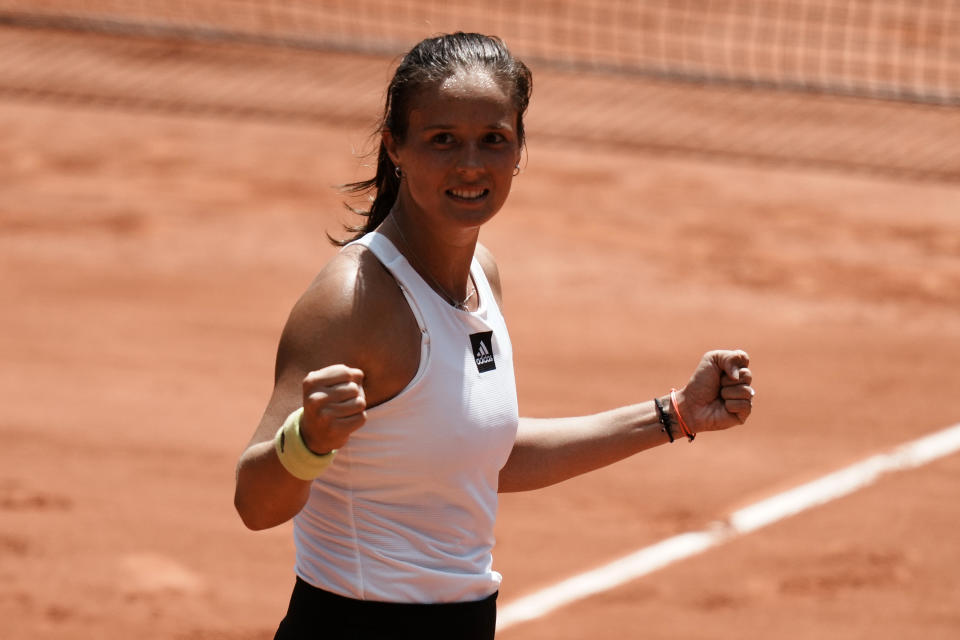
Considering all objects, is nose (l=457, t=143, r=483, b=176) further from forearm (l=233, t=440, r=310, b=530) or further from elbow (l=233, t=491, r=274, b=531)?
elbow (l=233, t=491, r=274, b=531)

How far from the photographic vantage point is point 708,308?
31.4ft

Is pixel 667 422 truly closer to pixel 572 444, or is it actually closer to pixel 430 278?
pixel 572 444

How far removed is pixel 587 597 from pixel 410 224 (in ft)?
10.4

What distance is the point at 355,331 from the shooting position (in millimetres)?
2914

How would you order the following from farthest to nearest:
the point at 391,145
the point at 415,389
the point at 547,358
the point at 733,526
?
1. the point at 547,358
2. the point at 733,526
3. the point at 391,145
4. the point at 415,389

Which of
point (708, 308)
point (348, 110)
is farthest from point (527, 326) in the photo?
point (348, 110)

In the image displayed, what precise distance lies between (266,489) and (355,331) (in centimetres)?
36

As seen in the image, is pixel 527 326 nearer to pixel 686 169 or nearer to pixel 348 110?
pixel 686 169

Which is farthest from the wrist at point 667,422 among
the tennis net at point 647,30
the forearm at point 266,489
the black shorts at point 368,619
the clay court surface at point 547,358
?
the tennis net at point 647,30

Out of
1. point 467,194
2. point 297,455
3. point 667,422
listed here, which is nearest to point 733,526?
point 667,422

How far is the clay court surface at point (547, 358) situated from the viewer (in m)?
6.08

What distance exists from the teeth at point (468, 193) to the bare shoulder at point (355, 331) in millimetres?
243

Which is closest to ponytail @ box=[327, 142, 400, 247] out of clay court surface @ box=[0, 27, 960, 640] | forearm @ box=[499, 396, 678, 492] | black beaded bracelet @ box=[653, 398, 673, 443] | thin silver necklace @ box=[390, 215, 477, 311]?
thin silver necklace @ box=[390, 215, 477, 311]

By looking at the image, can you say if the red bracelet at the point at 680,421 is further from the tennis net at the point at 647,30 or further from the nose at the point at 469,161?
the tennis net at the point at 647,30
